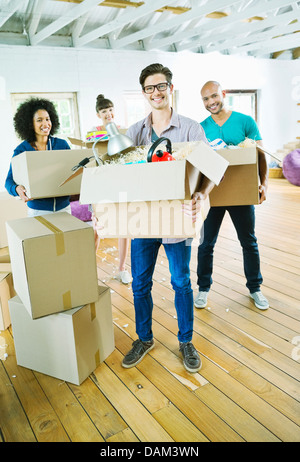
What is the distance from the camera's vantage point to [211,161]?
4.41 ft

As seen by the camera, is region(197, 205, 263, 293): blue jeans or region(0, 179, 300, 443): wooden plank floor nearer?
region(0, 179, 300, 443): wooden plank floor

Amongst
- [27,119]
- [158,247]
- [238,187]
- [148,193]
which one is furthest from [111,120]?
[148,193]

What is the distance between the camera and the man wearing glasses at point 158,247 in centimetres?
162

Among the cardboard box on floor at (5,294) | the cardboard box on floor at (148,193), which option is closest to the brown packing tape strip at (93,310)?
the cardboard box on floor at (148,193)

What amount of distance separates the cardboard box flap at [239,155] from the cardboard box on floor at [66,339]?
0.92 metres

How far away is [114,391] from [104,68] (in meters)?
5.91

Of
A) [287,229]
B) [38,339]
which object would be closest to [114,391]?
[38,339]

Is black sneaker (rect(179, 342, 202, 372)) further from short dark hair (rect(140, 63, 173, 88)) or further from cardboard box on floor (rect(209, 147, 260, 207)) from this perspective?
short dark hair (rect(140, 63, 173, 88))

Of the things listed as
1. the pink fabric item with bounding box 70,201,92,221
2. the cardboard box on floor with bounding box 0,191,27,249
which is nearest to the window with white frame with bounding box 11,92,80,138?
the pink fabric item with bounding box 70,201,92,221

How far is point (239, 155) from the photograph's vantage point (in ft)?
5.96

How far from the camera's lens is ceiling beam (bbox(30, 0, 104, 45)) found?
415 cm

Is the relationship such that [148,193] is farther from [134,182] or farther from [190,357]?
[190,357]

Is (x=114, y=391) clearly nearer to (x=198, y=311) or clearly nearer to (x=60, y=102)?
(x=198, y=311)

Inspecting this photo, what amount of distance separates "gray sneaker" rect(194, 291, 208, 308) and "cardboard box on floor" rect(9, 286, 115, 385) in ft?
2.36
